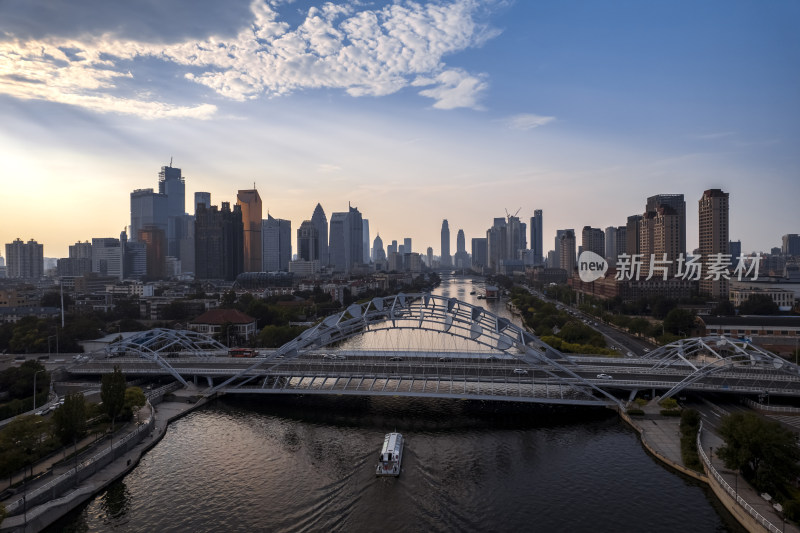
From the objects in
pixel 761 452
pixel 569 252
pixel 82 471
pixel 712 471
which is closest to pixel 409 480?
pixel 712 471

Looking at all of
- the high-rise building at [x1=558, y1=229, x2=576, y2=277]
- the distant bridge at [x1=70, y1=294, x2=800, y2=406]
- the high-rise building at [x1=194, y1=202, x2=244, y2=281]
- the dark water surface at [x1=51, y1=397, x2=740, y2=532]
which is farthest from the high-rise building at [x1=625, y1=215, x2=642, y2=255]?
the dark water surface at [x1=51, y1=397, x2=740, y2=532]

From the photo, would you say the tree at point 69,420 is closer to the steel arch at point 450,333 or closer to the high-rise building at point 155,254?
the steel arch at point 450,333

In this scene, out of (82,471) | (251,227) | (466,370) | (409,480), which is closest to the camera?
(409,480)

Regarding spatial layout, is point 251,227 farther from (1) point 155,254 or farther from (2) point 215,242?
(2) point 215,242

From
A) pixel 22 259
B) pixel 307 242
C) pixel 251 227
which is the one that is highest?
pixel 251 227

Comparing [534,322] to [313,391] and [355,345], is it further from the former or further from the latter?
[313,391]

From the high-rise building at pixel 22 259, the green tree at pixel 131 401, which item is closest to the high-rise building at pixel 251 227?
the high-rise building at pixel 22 259

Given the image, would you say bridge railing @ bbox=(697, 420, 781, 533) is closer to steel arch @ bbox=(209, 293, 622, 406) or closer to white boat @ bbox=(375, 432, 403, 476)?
steel arch @ bbox=(209, 293, 622, 406)
